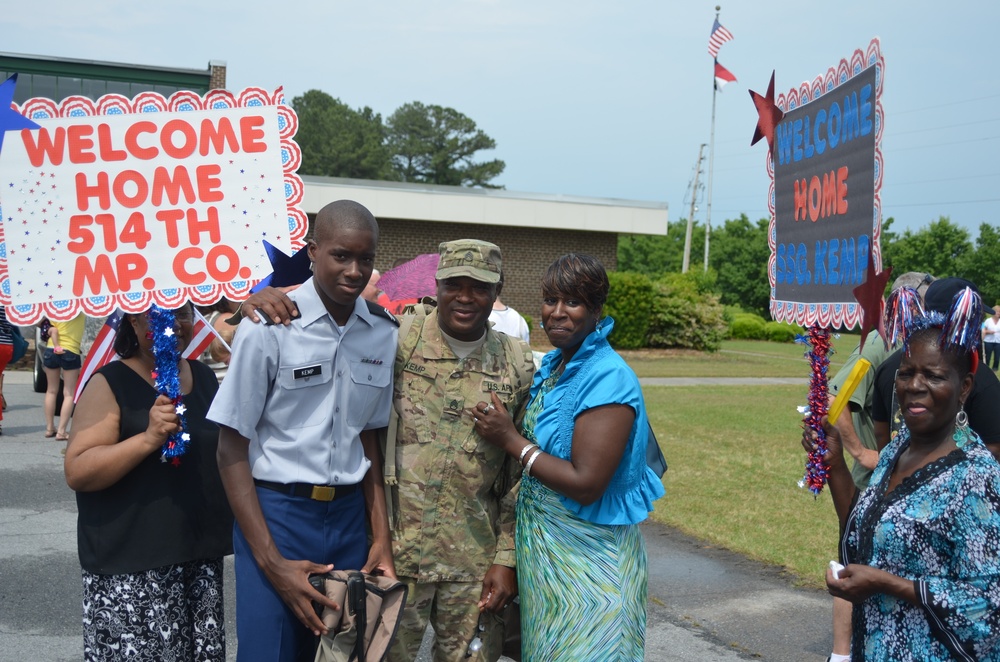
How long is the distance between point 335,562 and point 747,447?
9335 millimetres

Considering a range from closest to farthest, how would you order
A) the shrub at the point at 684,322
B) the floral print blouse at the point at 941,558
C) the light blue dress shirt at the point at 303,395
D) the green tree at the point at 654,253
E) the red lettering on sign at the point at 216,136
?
1. the floral print blouse at the point at 941,558
2. the light blue dress shirt at the point at 303,395
3. the red lettering on sign at the point at 216,136
4. the shrub at the point at 684,322
5. the green tree at the point at 654,253

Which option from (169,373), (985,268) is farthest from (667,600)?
(985,268)

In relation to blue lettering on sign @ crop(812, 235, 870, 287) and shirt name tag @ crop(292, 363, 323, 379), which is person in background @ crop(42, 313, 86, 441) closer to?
shirt name tag @ crop(292, 363, 323, 379)

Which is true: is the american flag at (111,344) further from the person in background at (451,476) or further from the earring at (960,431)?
the earring at (960,431)

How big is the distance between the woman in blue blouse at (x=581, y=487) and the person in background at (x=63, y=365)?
28.4ft

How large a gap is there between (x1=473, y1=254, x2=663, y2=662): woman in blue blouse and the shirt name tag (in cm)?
59

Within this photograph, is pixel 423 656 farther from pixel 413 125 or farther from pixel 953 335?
pixel 413 125

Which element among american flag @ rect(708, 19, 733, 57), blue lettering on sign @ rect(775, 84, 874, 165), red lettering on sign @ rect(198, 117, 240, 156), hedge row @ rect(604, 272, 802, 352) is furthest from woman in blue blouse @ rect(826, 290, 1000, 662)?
american flag @ rect(708, 19, 733, 57)

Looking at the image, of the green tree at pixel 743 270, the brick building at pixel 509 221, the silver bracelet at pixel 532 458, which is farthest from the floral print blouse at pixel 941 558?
the green tree at pixel 743 270

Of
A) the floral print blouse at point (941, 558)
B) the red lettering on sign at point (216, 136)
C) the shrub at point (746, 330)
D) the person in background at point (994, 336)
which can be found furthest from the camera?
the shrub at point (746, 330)

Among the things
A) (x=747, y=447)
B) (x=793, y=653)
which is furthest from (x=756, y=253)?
(x=793, y=653)

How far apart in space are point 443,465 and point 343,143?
69.0m

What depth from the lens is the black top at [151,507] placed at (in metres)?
3.31

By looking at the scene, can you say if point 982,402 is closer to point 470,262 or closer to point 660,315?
point 470,262
